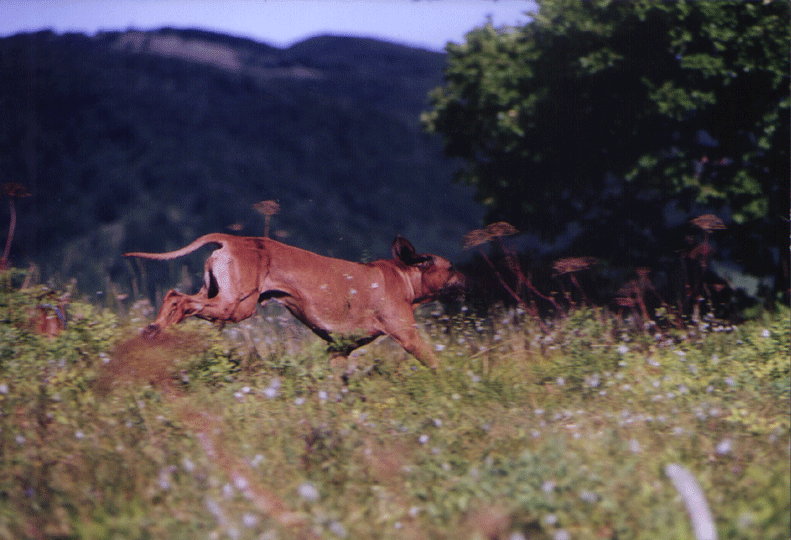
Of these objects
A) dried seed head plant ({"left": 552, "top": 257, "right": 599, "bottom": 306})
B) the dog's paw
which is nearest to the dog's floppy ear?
dried seed head plant ({"left": 552, "top": 257, "right": 599, "bottom": 306})

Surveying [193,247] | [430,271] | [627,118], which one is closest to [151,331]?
[193,247]

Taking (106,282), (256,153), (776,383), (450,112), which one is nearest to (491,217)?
(450,112)

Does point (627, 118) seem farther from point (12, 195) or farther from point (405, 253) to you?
point (12, 195)

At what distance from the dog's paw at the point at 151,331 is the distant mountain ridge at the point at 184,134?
38.1 inches

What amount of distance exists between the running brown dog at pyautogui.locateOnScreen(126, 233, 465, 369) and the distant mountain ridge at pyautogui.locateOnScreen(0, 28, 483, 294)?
0.53 metres

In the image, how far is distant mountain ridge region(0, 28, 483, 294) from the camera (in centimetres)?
588

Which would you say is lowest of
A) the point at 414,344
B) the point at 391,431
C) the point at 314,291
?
the point at 391,431

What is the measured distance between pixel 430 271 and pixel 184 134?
281 cm

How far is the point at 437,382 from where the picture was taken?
459cm

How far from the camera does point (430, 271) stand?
5.40 metres

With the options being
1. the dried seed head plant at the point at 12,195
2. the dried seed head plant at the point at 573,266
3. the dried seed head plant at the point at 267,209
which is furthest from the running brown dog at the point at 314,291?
the dried seed head plant at the point at 12,195

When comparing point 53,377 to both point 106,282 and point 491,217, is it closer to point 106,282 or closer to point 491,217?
point 106,282

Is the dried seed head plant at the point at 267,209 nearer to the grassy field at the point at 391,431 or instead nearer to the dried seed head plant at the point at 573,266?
the grassy field at the point at 391,431

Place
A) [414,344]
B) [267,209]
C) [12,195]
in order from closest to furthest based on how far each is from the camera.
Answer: [414,344], [267,209], [12,195]
